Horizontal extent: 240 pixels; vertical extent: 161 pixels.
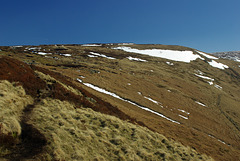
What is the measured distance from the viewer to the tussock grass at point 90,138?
9.62m

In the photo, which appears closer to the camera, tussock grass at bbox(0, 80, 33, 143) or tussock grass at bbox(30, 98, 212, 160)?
tussock grass at bbox(0, 80, 33, 143)

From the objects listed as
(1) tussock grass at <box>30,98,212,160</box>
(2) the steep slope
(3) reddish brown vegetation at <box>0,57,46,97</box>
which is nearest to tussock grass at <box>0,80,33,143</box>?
(2) the steep slope

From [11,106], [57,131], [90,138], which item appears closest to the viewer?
[57,131]

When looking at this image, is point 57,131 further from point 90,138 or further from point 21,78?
point 21,78

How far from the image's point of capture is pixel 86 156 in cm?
968

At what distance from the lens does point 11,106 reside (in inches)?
436

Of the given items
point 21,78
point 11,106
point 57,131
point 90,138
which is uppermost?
point 21,78

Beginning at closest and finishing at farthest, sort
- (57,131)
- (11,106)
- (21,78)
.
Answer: (57,131) → (11,106) → (21,78)

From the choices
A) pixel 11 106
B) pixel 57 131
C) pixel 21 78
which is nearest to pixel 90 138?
pixel 57 131

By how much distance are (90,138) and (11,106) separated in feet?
20.5

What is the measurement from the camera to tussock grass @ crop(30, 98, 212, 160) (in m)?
9.62

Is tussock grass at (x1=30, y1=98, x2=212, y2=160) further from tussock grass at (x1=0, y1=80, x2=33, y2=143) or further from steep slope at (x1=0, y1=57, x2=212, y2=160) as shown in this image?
tussock grass at (x1=0, y1=80, x2=33, y2=143)

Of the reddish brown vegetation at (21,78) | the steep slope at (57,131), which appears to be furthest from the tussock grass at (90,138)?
the reddish brown vegetation at (21,78)

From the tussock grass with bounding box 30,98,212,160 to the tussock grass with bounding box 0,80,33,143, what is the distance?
1.12 metres
